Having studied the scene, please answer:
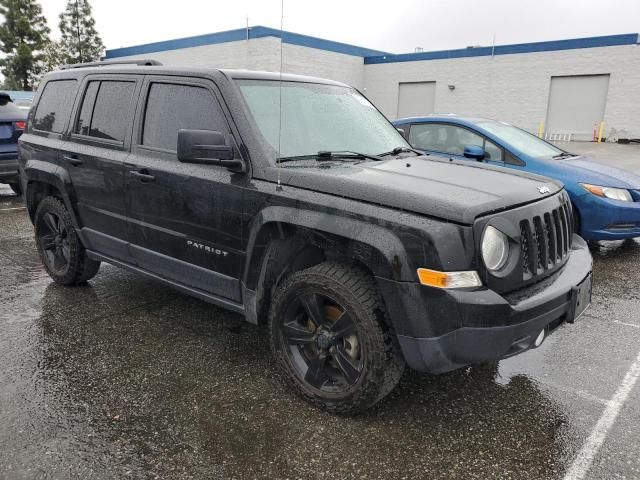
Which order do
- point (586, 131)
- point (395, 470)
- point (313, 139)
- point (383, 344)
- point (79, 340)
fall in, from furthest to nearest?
point (586, 131), point (79, 340), point (313, 139), point (383, 344), point (395, 470)

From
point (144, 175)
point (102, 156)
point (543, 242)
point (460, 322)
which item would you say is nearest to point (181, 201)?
point (144, 175)

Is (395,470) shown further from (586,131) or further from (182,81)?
(586,131)

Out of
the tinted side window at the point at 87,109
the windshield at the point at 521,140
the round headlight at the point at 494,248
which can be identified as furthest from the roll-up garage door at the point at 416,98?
the round headlight at the point at 494,248

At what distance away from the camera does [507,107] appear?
29.5m

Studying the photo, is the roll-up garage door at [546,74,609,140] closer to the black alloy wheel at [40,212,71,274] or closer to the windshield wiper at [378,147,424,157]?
the windshield wiper at [378,147,424,157]

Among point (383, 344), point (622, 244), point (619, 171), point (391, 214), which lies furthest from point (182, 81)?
point (622, 244)

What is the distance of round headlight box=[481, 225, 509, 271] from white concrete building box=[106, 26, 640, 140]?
23.2 meters

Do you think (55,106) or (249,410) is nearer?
(249,410)

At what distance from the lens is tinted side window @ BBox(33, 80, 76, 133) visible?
4.43 m

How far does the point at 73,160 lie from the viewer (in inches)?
166

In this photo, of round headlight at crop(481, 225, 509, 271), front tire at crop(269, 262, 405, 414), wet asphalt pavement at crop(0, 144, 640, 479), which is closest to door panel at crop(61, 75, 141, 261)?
wet asphalt pavement at crop(0, 144, 640, 479)

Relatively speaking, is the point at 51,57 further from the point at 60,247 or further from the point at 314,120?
the point at 314,120

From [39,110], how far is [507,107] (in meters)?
28.7

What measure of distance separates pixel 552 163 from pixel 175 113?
442 centimetres
